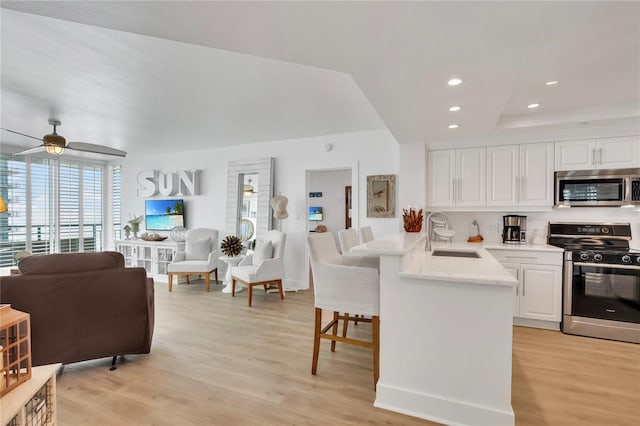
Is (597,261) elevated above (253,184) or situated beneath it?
situated beneath

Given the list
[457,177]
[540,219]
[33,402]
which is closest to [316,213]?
[457,177]

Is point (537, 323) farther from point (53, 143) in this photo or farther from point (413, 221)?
point (53, 143)

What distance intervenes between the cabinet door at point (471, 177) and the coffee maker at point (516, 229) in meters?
0.43

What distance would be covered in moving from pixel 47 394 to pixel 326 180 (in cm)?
711

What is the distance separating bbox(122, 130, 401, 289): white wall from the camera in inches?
177

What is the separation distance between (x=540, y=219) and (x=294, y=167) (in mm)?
3609

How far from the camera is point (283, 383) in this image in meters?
2.25

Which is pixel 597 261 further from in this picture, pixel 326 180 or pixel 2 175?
pixel 2 175

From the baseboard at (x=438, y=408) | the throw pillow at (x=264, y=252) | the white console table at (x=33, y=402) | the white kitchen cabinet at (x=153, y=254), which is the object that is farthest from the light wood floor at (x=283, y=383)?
the white kitchen cabinet at (x=153, y=254)

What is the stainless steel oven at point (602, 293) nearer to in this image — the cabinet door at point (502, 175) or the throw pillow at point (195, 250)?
the cabinet door at point (502, 175)

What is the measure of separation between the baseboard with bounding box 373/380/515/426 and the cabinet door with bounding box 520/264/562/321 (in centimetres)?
201

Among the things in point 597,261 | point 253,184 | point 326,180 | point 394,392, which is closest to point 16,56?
point 253,184

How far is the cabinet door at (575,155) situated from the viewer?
336cm

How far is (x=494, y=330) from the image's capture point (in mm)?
1761
